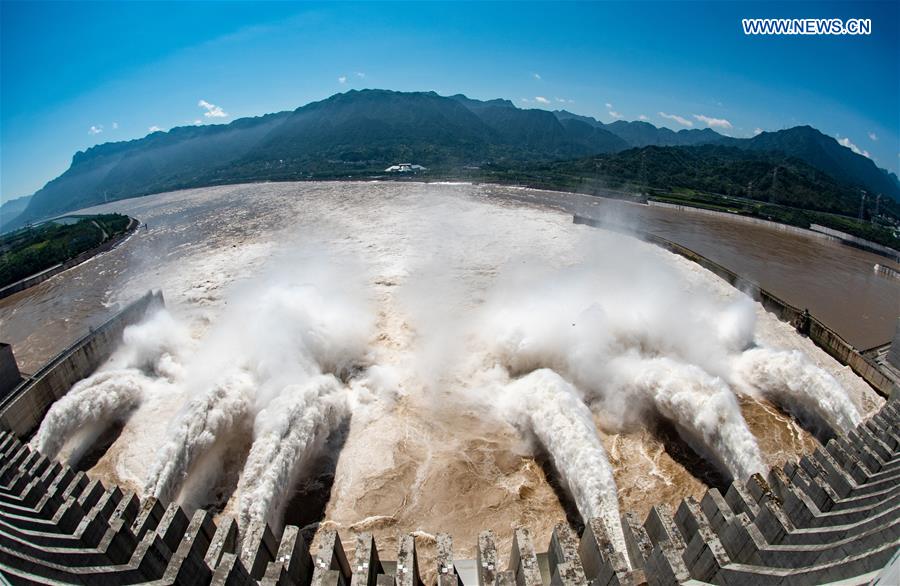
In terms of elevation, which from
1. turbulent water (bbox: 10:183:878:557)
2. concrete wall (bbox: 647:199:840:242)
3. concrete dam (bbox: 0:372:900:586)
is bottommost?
turbulent water (bbox: 10:183:878:557)

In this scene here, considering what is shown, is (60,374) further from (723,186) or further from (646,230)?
(723,186)

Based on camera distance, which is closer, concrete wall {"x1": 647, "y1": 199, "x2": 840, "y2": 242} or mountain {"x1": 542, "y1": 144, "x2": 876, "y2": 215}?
concrete wall {"x1": 647, "y1": 199, "x2": 840, "y2": 242}

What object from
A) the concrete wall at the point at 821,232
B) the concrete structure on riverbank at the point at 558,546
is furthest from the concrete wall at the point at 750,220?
the concrete structure on riverbank at the point at 558,546

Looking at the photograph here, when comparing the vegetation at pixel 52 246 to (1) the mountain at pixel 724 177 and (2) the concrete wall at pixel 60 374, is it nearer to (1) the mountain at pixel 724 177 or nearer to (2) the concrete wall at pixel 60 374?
(2) the concrete wall at pixel 60 374

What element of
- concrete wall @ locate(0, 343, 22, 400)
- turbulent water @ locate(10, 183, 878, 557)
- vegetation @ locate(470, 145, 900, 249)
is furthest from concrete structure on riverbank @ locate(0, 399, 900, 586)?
vegetation @ locate(470, 145, 900, 249)

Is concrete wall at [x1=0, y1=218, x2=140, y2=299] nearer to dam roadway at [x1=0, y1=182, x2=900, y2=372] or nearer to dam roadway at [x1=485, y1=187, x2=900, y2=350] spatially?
dam roadway at [x1=0, y1=182, x2=900, y2=372]

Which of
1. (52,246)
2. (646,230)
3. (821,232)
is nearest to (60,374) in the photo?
(52,246)

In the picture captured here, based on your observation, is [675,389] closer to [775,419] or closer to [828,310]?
[775,419]
